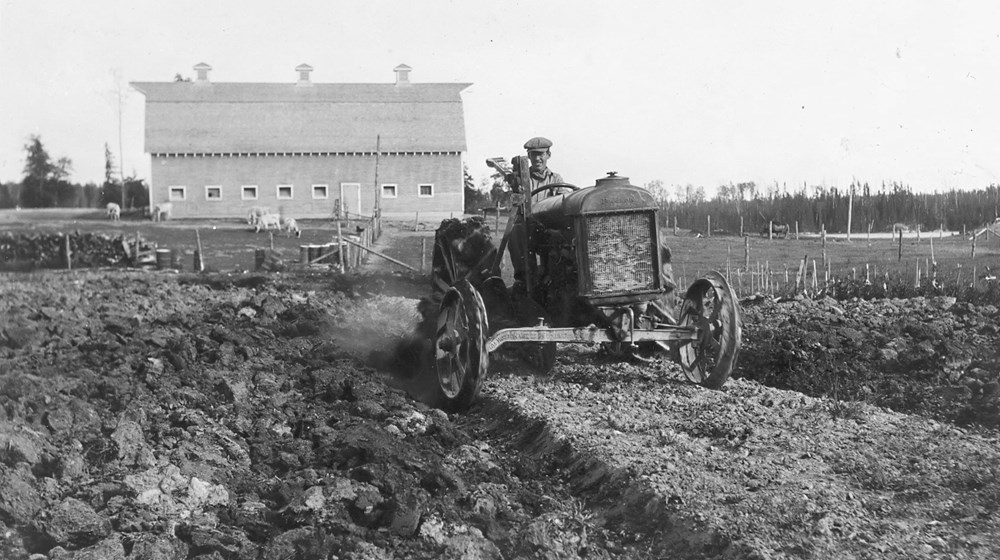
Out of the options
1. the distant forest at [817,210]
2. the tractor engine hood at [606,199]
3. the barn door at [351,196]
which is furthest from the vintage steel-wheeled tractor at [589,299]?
the barn door at [351,196]

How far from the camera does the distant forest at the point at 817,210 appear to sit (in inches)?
1012

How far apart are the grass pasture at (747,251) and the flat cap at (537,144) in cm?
116

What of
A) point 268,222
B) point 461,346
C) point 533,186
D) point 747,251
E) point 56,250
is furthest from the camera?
point 268,222

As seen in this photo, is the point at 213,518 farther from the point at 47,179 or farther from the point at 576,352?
the point at 576,352

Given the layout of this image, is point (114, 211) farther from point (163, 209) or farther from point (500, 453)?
point (163, 209)

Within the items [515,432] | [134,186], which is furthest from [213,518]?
[134,186]

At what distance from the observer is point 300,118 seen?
114ft

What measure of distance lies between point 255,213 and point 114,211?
22.0 metres

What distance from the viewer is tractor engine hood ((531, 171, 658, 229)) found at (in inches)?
294

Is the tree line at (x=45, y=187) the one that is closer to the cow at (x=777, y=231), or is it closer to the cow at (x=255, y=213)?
the cow at (x=255, y=213)

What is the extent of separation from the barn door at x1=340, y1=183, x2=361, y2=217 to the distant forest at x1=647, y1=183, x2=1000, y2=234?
37.0 feet

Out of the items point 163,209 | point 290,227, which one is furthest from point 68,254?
point 163,209

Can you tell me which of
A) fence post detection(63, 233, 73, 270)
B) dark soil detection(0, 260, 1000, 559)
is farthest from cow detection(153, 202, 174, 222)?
dark soil detection(0, 260, 1000, 559)

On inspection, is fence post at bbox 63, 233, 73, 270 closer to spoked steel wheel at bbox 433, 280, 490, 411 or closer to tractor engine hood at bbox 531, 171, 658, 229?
spoked steel wheel at bbox 433, 280, 490, 411
